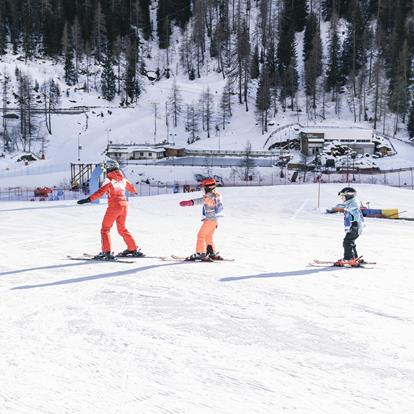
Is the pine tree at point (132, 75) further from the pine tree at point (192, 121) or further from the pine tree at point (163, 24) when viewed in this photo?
the pine tree at point (192, 121)

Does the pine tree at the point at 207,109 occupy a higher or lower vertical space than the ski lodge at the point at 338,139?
higher

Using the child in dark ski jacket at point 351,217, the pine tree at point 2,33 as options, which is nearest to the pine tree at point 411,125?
the child in dark ski jacket at point 351,217

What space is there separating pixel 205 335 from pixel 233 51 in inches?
3068

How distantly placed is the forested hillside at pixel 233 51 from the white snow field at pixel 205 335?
52.6 metres

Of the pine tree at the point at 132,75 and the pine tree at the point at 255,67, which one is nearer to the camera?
the pine tree at the point at 132,75

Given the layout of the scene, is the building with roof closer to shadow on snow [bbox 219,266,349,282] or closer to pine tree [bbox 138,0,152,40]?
shadow on snow [bbox 219,266,349,282]

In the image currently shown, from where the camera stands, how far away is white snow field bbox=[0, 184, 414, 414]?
9.29 feet

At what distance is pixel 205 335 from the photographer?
3947 millimetres

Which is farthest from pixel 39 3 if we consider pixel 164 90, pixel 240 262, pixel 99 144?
pixel 240 262

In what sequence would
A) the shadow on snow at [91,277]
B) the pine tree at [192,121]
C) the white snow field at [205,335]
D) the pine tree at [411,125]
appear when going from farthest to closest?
the pine tree at [192,121]
the pine tree at [411,125]
the shadow on snow at [91,277]
the white snow field at [205,335]

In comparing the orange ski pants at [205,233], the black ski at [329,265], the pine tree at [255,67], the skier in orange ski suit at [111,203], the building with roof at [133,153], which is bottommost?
the black ski at [329,265]

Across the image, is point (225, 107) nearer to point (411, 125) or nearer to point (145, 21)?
point (411, 125)

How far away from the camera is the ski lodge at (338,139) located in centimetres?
4956

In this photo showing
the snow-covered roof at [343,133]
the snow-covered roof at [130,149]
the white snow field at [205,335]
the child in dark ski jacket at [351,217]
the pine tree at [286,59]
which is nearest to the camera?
the white snow field at [205,335]
